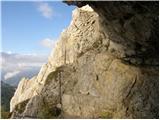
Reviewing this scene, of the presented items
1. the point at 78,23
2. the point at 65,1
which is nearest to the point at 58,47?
the point at 78,23

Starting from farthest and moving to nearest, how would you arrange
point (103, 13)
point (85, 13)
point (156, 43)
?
point (85, 13)
point (156, 43)
point (103, 13)

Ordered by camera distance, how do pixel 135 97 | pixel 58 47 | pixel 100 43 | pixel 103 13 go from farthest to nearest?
pixel 58 47, pixel 100 43, pixel 135 97, pixel 103 13

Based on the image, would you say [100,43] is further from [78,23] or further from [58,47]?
[58,47]

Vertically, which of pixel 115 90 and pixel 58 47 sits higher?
pixel 58 47

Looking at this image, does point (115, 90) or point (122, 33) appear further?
point (115, 90)

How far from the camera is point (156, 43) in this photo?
105 ft

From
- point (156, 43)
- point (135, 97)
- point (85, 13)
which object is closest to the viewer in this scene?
point (156, 43)

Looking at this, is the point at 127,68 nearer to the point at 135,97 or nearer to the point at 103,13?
the point at 135,97

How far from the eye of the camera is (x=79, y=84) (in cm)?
→ 3738

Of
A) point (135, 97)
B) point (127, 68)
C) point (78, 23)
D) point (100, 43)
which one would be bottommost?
point (135, 97)

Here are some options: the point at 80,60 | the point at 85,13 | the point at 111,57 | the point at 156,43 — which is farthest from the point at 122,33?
the point at 85,13

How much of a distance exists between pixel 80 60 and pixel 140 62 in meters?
6.60

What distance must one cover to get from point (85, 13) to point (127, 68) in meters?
12.8

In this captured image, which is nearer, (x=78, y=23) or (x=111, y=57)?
(x=111, y=57)
